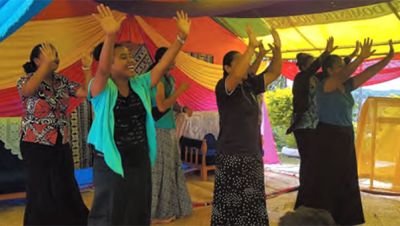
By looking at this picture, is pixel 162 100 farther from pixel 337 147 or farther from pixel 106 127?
pixel 337 147

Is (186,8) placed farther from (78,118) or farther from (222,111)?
(78,118)

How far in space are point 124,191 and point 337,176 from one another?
2053mm

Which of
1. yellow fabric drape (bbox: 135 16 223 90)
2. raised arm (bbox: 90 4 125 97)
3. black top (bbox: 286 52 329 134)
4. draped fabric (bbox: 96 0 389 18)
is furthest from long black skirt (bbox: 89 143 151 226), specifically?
yellow fabric drape (bbox: 135 16 223 90)

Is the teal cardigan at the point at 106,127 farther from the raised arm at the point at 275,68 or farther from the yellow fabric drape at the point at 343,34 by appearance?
the yellow fabric drape at the point at 343,34

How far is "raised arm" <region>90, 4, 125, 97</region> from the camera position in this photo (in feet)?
6.66

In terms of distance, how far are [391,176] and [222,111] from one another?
3038 millimetres

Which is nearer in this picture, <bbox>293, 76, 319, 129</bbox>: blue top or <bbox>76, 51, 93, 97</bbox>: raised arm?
<bbox>76, 51, 93, 97</bbox>: raised arm

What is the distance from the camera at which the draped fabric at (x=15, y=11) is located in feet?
7.80

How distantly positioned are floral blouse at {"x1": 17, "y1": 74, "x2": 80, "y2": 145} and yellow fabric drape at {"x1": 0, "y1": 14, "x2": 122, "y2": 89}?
3.48ft

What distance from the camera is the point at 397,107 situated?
508cm

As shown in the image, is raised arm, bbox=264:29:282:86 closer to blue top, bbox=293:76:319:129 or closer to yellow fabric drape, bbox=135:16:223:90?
blue top, bbox=293:76:319:129

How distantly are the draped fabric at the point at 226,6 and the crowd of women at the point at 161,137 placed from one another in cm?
36

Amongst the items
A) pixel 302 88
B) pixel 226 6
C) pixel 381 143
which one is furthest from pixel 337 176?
pixel 381 143

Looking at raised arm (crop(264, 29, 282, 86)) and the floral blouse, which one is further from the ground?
raised arm (crop(264, 29, 282, 86))
